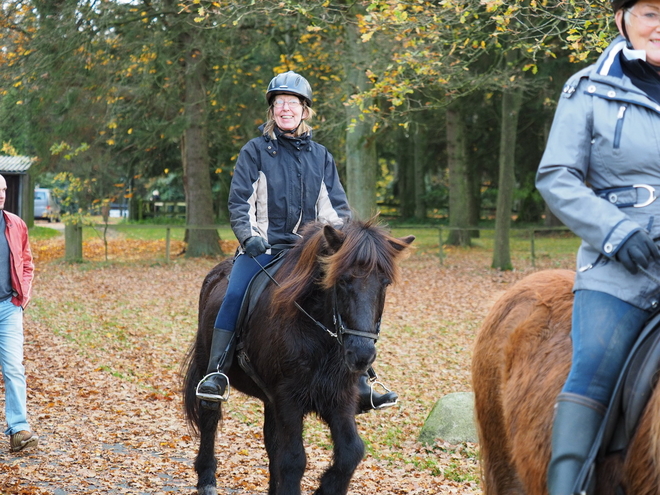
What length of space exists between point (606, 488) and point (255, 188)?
11.0 ft

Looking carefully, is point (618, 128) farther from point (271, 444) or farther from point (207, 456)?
point (207, 456)

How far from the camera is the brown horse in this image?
2.70 metres

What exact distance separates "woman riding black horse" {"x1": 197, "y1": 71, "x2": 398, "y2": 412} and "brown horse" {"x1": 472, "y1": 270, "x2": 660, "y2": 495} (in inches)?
64.0

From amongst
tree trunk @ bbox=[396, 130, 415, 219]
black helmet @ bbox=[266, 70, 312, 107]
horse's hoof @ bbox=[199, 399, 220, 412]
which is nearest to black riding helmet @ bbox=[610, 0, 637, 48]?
black helmet @ bbox=[266, 70, 312, 107]

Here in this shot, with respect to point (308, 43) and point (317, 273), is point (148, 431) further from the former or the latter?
point (308, 43)

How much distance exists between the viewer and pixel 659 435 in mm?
2566

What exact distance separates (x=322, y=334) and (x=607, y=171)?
8.38 ft

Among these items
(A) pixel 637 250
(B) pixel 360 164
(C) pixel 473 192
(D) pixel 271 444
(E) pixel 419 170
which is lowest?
(D) pixel 271 444

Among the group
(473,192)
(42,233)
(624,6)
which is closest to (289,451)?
(624,6)

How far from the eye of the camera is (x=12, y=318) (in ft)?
23.5

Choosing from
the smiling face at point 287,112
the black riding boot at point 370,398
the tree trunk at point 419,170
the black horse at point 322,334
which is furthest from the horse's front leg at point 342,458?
the tree trunk at point 419,170

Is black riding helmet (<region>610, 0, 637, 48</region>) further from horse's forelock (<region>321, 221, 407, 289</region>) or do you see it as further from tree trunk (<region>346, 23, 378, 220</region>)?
tree trunk (<region>346, 23, 378, 220</region>)

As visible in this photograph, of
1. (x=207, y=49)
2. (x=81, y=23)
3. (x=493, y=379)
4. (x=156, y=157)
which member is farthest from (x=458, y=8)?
(x=156, y=157)

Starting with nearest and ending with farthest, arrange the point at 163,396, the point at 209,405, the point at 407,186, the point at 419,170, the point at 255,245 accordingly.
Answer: the point at 255,245 → the point at 209,405 → the point at 163,396 → the point at 419,170 → the point at 407,186
